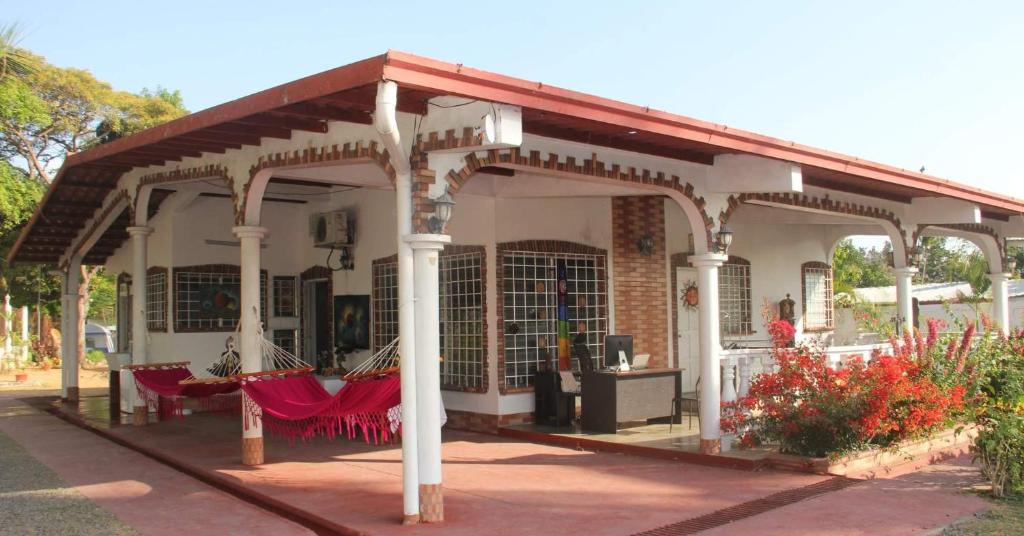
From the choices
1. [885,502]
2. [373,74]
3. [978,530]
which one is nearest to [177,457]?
[373,74]

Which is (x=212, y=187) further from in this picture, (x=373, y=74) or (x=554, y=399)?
(x=373, y=74)

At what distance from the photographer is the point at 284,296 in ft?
43.1

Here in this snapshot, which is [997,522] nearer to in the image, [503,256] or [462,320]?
[503,256]

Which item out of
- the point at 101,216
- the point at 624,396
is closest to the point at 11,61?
the point at 101,216

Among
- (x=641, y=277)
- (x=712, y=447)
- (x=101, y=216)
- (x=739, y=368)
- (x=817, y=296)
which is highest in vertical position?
(x=101, y=216)

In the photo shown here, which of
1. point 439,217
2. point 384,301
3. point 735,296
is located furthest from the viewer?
point 735,296

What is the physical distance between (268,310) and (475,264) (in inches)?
164

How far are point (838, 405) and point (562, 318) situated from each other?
12.8 ft

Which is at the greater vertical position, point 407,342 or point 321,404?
point 407,342

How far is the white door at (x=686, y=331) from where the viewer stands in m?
11.6

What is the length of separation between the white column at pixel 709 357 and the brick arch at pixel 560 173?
240mm

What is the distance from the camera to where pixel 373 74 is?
5145 mm

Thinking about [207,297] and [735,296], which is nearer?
[207,297]

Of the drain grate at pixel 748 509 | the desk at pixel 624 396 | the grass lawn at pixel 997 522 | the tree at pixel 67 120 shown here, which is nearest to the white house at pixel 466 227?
the desk at pixel 624 396
